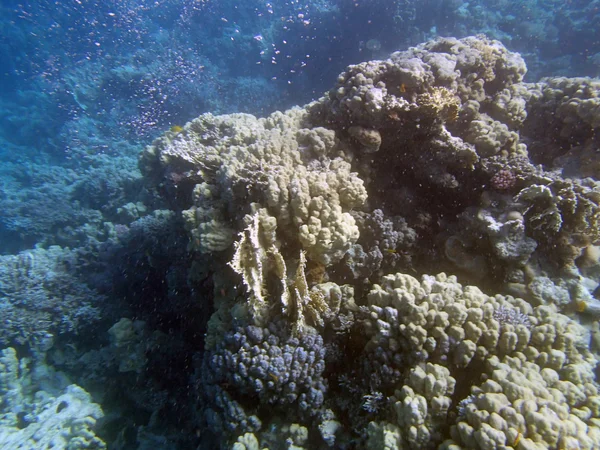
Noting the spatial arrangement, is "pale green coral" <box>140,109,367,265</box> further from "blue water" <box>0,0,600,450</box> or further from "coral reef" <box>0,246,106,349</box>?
"coral reef" <box>0,246,106,349</box>

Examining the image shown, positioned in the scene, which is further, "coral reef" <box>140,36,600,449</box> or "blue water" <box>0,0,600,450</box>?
"blue water" <box>0,0,600,450</box>

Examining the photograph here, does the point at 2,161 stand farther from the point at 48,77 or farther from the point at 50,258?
the point at 50,258

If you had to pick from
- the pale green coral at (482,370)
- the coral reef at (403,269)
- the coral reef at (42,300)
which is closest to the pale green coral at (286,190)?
the coral reef at (403,269)

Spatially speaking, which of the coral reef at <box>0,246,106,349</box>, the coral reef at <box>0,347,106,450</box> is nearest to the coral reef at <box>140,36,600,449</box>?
the coral reef at <box>0,347,106,450</box>

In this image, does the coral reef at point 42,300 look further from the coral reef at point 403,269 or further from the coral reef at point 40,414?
the coral reef at point 403,269

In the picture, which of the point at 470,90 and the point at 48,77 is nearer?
the point at 470,90

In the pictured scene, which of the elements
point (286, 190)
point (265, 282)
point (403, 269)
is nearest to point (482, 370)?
point (403, 269)

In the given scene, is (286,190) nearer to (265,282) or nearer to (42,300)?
(265,282)

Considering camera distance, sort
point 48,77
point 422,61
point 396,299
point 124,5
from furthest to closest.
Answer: point 124,5, point 48,77, point 422,61, point 396,299

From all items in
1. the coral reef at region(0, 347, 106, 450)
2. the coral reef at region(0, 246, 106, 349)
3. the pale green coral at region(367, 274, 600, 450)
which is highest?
the coral reef at region(0, 246, 106, 349)

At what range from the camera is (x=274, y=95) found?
1814 centimetres

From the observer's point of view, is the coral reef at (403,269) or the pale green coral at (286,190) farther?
the pale green coral at (286,190)

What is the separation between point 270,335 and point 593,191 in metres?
4.30

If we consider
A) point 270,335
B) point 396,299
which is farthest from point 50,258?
point 396,299
